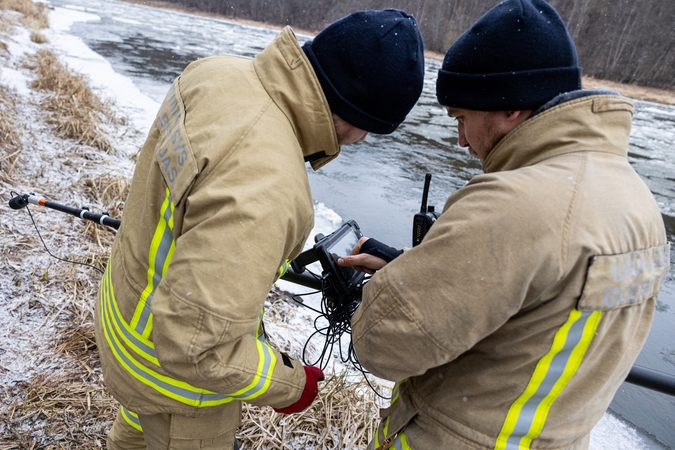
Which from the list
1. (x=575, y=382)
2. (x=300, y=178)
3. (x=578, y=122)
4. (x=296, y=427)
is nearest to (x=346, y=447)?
(x=296, y=427)

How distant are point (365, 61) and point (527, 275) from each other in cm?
73

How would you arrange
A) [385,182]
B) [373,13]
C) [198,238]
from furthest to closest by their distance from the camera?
1. [385,182]
2. [373,13]
3. [198,238]

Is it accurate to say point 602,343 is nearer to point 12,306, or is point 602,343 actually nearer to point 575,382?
point 575,382

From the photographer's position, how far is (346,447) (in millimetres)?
2396

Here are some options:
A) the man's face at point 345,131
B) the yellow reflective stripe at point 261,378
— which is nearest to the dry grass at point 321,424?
the yellow reflective stripe at point 261,378

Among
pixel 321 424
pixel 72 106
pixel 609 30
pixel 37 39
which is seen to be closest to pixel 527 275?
pixel 321 424

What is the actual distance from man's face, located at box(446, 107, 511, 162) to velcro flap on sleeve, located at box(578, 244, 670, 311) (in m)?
0.49

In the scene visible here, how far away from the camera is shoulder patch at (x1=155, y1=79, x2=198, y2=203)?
106 centimetres

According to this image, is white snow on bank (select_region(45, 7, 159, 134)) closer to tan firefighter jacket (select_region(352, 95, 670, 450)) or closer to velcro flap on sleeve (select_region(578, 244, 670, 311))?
tan firefighter jacket (select_region(352, 95, 670, 450))

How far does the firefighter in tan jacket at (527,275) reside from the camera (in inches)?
35.4

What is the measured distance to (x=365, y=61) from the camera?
4.03ft

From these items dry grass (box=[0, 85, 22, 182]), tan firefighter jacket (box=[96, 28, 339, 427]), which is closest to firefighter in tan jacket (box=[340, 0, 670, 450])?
tan firefighter jacket (box=[96, 28, 339, 427])

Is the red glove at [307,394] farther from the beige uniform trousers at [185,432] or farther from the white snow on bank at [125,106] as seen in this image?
the white snow on bank at [125,106]

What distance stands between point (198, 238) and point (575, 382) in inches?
A: 37.3
